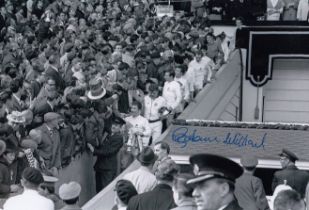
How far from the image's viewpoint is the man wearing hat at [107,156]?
13570 mm

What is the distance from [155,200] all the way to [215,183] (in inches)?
95.3

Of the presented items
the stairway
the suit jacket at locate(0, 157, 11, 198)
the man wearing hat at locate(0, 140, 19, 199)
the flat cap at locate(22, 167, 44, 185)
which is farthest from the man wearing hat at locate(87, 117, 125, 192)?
the stairway

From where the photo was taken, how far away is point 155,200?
28.1 feet

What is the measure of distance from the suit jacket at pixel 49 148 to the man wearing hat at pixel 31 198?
10.3 ft

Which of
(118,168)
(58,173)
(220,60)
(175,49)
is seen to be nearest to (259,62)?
(220,60)

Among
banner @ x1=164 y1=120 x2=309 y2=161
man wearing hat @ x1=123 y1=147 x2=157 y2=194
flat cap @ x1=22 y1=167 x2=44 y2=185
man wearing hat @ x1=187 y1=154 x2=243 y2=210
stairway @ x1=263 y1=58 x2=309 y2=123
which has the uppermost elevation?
man wearing hat @ x1=187 y1=154 x2=243 y2=210

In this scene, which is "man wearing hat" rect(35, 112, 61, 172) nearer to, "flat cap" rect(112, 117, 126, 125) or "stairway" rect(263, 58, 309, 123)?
"flat cap" rect(112, 117, 126, 125)

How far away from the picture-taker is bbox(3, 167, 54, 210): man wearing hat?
8.25 meters

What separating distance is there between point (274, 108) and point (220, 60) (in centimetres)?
450

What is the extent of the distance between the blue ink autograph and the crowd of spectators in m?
0.51

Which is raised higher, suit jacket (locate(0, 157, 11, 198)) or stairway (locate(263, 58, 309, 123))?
suit jacket (locate(0, 157, 11, 198))

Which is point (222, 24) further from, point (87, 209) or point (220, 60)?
point (87, 209)

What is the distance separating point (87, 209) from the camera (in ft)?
38.9

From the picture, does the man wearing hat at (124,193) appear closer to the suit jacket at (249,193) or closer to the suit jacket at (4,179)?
the suit jacket at (4,179)
